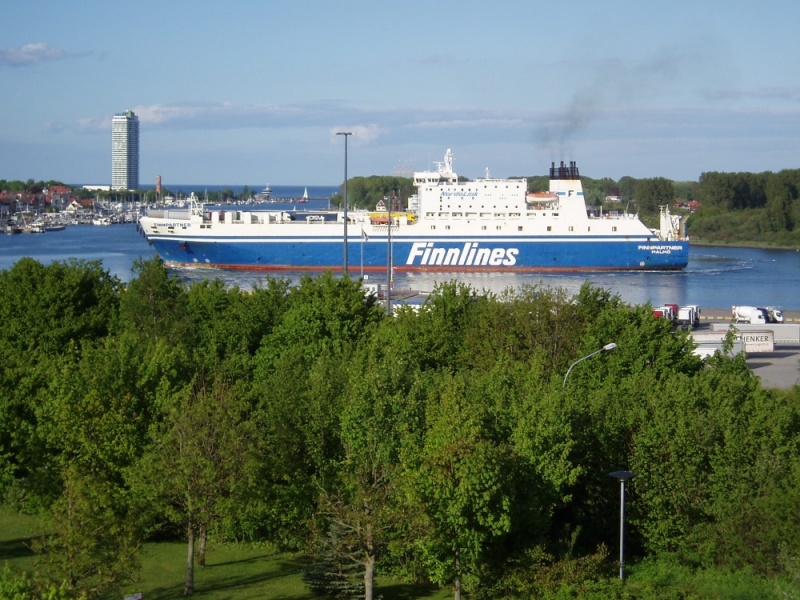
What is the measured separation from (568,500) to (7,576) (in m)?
3.02

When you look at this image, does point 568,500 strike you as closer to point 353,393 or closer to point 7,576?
point 353,393

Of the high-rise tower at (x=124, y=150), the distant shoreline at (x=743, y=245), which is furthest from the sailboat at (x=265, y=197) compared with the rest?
the distant shoreline at (x=743, y=245)

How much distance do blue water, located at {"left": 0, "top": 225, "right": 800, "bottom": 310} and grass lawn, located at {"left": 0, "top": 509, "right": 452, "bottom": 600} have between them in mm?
10932

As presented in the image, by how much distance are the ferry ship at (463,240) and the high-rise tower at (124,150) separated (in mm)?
81494

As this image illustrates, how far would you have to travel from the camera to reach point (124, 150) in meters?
105

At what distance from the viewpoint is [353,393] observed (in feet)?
20.5

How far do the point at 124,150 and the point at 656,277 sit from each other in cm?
8802

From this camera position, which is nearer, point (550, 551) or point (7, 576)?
point (7, 576)

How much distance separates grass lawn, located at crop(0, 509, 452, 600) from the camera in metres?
5.69

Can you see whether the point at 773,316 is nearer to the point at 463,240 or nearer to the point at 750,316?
the point at 750,316

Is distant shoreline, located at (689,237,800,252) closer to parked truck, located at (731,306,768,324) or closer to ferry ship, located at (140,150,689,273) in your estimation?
ferry ship, located at (140,150,689,273)

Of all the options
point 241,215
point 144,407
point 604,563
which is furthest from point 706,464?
point 241,215

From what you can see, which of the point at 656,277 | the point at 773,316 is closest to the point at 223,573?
the point at 773,316

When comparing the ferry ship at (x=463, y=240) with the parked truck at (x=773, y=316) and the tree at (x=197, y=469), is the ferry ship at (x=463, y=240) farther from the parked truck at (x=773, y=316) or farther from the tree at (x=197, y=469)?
the tree at (x=197, y=469)
